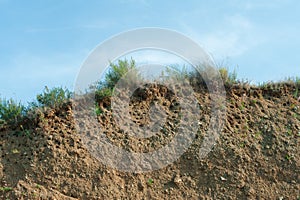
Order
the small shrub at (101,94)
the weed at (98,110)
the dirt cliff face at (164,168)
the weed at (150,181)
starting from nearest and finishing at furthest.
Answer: the dirt cliff face at (164,168) → the weed at (150,181) → the weed at (98,110) → the small shrub at (101,94)

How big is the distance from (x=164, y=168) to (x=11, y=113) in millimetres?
3070

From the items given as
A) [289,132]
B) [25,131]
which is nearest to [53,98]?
[25,131]

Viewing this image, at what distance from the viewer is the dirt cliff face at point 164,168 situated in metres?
9.02

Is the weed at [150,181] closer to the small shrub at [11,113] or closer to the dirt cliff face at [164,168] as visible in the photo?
the dirt cliff face at [164,168]

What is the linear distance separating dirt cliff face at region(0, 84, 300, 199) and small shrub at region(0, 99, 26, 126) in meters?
0.22

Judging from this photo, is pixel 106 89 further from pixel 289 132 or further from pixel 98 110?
pixel 289 132

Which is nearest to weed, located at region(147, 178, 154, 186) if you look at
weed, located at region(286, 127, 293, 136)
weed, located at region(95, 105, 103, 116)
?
weed, located at region(95, 105, 103, 116)

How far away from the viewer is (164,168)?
373 inches

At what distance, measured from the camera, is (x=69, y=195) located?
8867mm

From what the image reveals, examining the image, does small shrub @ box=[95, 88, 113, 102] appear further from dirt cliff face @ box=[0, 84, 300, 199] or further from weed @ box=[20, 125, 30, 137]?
weed @ box=[20, 125, 30, 137]

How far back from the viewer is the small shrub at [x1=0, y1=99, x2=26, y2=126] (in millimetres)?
9945

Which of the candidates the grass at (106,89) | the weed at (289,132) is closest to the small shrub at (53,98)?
the grass at (106,89)

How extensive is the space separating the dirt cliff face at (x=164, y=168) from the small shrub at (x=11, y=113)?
0.22m

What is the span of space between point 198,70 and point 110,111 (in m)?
2.19
